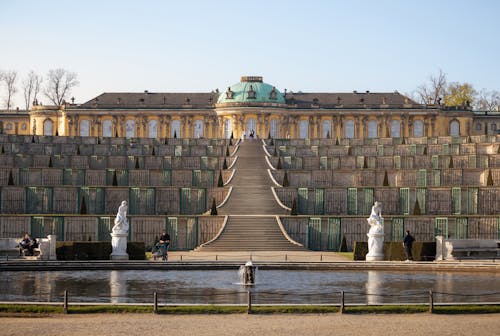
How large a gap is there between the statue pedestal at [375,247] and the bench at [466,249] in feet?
7.36

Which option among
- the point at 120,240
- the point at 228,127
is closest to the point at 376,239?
the point at 120,240

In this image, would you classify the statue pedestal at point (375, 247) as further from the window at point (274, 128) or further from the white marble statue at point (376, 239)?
the window at point (274, 128)

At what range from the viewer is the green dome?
364 feet

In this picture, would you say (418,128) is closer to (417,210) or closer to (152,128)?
(152,128)

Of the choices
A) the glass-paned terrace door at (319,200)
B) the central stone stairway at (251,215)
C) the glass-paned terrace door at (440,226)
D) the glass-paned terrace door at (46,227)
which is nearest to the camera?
the central stone stairway at (251,215)

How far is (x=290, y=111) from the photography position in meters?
113

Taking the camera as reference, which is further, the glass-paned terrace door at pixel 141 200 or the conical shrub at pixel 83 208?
the glass-paned terrace door at pixel 141 200

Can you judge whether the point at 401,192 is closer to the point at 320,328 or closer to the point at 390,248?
the point at 390,248

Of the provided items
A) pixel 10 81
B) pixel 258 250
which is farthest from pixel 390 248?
pixel 10 81

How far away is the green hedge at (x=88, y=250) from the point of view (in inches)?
1593

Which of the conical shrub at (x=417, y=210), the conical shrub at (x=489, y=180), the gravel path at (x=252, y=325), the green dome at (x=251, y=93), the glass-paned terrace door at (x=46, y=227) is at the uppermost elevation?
the green dome at (x=251, y=93)

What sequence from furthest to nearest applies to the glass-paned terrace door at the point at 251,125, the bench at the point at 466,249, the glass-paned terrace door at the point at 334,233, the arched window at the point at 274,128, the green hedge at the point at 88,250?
the arched window at the point at 274,128
the glass-paned terrace door at the point at 251,125
the glass-paned terrace door at the point at 334,233
the bench at the point at 466,249
the green hedge at the point at 88,250

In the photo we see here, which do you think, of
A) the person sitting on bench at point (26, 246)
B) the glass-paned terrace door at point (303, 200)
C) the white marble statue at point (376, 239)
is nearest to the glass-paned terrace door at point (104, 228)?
the person sitting on bench at point (26, 246)

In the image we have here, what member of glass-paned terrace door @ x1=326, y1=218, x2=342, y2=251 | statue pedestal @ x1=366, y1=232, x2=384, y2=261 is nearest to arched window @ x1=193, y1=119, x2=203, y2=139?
glass-paned terrace door @ x1=326, y1=218, x2=342, y2=251
